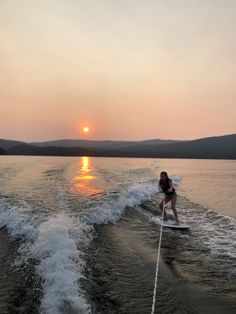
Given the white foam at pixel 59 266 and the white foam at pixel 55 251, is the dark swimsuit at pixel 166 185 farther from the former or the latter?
the white foam at pixel 59 266

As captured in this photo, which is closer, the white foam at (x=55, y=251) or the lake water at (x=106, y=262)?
the white foam at (x=55, y=251)

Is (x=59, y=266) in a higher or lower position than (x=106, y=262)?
higher

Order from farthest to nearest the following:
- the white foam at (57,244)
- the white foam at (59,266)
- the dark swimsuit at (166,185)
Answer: the dark swimsuit at (166,185), the white foam at (57,244), the white foam at (59,266)

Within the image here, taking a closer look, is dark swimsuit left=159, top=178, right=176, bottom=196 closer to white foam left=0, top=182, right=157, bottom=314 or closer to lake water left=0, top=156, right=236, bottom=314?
lake water left=0, top=156, right=236, bottom=314

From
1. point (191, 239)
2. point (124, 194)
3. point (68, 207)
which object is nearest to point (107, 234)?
point (191, 239)

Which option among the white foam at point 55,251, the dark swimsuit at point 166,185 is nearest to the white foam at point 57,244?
the white foam at point 55,251

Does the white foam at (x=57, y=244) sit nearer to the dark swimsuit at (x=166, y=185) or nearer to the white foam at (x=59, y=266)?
the white foam at (x=59, y=266)

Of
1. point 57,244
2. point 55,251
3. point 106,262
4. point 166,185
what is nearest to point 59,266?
point 55,251

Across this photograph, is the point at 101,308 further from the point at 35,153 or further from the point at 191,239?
the point at 35,153

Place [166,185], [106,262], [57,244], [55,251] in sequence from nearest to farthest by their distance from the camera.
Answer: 1. [55,251]
2. [106,262]
3. [57,244]
4. [166,185]

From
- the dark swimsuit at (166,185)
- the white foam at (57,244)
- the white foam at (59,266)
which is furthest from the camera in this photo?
the dark swimsuit at (166,185)

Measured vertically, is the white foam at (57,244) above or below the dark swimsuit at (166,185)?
below

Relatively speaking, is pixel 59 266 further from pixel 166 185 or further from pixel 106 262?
pixel 166 185

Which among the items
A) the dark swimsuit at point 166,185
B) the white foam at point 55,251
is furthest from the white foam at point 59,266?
the dark swimsuit at point 166,185
